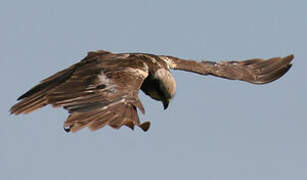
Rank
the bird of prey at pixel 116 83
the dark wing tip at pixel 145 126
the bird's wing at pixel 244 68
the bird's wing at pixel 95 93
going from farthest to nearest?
the bird's wing at pixel 244 68 < the bird of prey at pixel 116 83 < the bird's wing at pixel 95 93 < the dark wing tip at pixel 145 126

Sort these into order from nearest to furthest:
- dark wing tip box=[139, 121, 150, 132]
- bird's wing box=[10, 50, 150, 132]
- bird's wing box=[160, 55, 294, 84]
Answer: dark wing tip box=[139, 121, 150, 132]
bird's wing box=[10, 50, 150, 132]
bird's wing box=[160, 55, 294, 84]

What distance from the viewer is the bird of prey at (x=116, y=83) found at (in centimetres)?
1161

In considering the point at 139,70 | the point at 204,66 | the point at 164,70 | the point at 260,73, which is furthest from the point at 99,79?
the point at 260,73

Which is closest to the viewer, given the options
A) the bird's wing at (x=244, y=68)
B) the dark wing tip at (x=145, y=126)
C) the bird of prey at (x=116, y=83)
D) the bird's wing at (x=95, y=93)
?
the dark wing tip at (x=145, y=126)

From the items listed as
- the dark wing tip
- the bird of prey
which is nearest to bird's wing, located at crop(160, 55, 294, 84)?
the bird of prey

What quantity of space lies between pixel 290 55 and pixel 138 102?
237 inches

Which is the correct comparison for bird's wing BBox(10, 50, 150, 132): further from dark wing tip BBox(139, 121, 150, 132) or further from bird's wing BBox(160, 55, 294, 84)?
bird's wing BBox(160, 55, 294, 84)

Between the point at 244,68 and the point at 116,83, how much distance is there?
16.9ft

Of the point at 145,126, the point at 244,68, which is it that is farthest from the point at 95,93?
the point at 244,68

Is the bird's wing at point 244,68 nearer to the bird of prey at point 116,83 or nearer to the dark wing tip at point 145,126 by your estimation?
the bird of prey at point 116,83

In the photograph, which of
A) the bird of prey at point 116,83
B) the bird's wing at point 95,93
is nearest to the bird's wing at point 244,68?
the bird of prey at point 116,83

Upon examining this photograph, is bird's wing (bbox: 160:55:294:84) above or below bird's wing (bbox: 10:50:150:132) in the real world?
above

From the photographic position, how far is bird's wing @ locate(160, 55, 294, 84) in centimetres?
1625

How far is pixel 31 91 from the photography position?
14.2m
